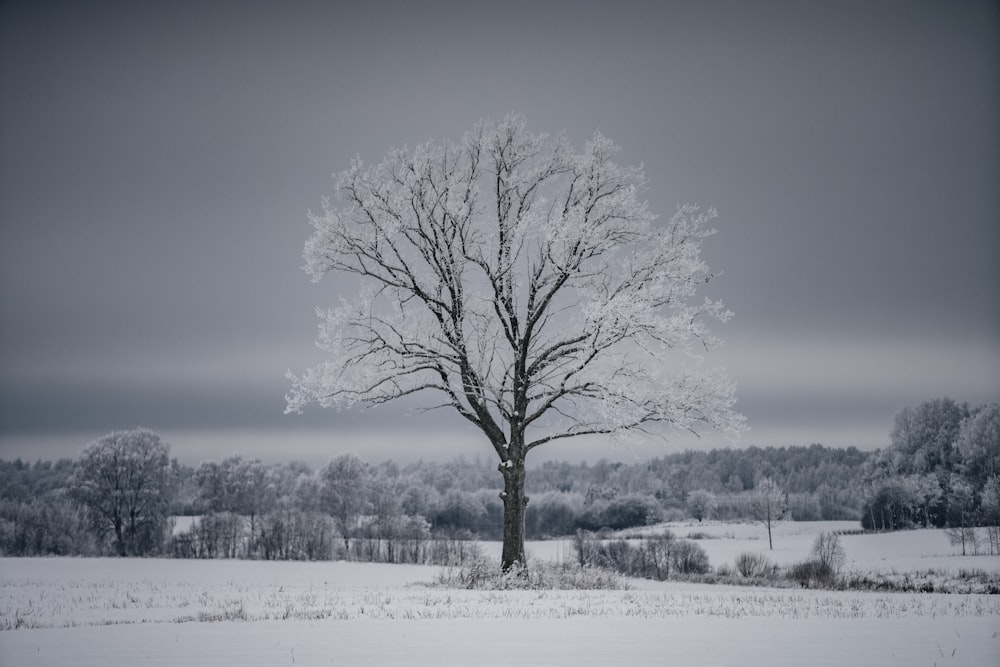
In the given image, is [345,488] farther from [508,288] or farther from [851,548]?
[508,288]

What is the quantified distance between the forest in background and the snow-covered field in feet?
69.5

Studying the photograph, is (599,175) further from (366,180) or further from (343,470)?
(343,470)

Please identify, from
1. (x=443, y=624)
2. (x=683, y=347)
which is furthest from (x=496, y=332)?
(x=443, y=624)

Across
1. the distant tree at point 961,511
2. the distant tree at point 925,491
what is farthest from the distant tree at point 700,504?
the distant tree at point 961,511

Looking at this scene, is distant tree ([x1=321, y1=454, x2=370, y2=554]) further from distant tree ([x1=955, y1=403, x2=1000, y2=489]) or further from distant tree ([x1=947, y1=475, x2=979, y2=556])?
distant tree ([x1=955, y1=403, x2=1000, y2=489])

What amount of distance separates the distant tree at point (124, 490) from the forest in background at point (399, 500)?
0.11 m

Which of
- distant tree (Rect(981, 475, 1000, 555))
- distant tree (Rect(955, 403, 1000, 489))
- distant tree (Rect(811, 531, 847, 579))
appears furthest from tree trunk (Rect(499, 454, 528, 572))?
distant tree (Rect(955, 403, 1000, 489))

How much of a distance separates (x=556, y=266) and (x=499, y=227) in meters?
2.13

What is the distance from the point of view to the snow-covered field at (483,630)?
8227mm

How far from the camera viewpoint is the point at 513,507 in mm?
20719

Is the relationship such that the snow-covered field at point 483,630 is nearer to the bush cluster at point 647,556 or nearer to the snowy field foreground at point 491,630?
the snowy field foreground at point 491,630

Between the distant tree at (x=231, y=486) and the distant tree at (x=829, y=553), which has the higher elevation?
the distant tree at (x=231, y=486)

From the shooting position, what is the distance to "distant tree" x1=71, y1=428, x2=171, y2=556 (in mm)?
62125

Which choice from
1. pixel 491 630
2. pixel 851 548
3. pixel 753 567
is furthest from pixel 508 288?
pixel 851 548
